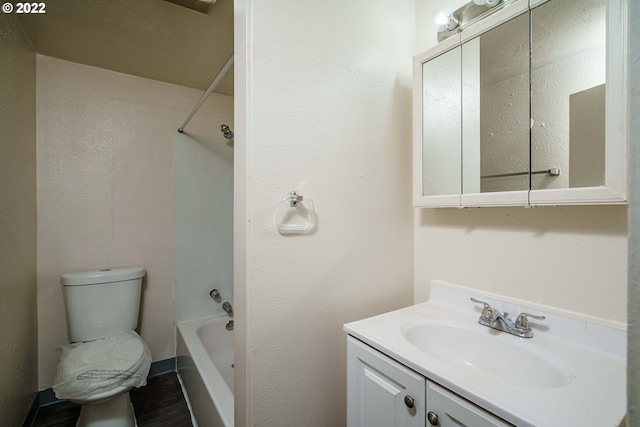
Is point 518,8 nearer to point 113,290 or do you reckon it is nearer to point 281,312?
point 281,312

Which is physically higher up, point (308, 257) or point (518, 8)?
point (518, 8)

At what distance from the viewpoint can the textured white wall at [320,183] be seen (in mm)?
943

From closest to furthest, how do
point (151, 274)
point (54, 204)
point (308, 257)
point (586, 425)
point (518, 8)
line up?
point (586, 425)
point (518, 8)
point (308, 257)
point (54, 204)
point (151, 274)

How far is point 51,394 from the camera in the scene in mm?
1718

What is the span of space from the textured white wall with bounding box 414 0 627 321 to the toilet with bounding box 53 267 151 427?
163 centimetres

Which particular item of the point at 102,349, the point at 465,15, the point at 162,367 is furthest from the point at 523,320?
the point at 162,367

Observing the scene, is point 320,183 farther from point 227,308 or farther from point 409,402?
point 227,308

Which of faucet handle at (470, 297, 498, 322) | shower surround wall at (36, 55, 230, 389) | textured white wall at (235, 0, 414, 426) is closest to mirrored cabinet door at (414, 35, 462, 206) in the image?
textured white wall at (235, 0, 414, 426)

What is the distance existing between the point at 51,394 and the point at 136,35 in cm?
229

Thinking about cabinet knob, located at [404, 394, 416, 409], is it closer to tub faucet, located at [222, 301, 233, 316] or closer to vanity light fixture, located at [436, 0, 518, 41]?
vanity light fixture, located at [436, 0, 518, 41]

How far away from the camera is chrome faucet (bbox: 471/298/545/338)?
922 mm

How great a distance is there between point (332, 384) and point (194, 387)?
1013 millimetres

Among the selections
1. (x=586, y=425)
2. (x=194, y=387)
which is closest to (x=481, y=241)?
(x=586, y=425)

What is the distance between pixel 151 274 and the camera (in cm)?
204
